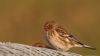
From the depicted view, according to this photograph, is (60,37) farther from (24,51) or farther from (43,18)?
(43,18)

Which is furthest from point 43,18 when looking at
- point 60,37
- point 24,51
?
point 24,51

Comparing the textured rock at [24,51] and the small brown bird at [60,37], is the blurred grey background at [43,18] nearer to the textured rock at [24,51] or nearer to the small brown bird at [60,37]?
the small brown bird at [60,37]

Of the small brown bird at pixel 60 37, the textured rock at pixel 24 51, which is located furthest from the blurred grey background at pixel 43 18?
the textured rock at pixel 24 51

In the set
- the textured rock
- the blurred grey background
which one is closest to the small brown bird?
the textured rock

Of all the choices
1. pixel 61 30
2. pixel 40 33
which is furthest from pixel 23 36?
pixel 61 30

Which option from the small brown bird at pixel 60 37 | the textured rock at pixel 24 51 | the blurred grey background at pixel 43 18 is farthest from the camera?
the blurred grey background at pixel 43 18

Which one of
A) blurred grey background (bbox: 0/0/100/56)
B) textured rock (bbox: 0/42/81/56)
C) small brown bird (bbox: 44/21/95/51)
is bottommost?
textured rock (bbox: 0/42/81/56)

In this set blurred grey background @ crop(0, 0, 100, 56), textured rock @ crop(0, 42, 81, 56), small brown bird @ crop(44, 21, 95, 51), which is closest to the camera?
textured rock @ crop(0, 42, 81, 56)

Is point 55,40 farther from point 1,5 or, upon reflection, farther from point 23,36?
point 1,5

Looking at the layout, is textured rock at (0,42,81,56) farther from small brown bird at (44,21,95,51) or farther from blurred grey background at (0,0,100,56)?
blurred grey background at (0,0,100,56)
